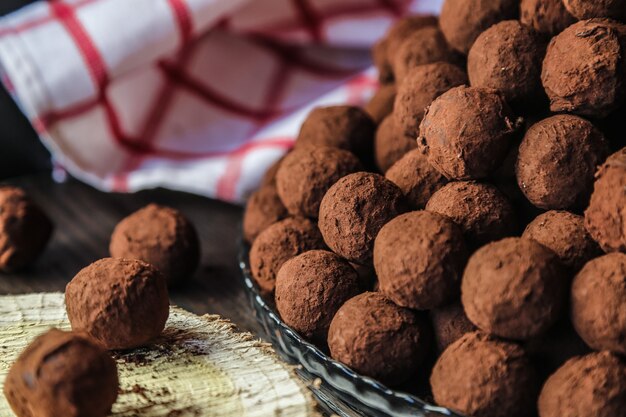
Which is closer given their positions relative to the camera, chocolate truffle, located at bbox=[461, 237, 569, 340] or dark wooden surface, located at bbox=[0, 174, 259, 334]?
chocolate truffle, located at bbox=[461, 237, 569, 340]

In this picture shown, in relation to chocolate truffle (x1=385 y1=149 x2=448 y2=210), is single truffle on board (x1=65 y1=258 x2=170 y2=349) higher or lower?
Result: lower

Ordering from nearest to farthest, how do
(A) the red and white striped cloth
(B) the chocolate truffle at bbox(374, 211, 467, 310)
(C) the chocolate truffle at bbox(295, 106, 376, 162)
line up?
(B) the chocolate truffle at bbox(374, 211, 467, 310) → (C) the chocolate truffle at bbox(295, 106, 376, 162) → (A) the red and white striped cloth

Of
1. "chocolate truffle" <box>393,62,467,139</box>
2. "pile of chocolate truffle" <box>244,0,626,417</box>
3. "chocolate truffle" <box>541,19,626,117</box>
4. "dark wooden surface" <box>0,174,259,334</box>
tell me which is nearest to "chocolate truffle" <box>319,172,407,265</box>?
"pile of chocolate truffle" <box>244,0,626,417</box>

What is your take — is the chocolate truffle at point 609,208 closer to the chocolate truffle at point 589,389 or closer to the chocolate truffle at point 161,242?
the chocolate truffle at point 589,389

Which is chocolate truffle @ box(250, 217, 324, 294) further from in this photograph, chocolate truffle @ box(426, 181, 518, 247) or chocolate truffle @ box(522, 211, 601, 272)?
chocolate truffle @ box(522, 211, 601, 272)

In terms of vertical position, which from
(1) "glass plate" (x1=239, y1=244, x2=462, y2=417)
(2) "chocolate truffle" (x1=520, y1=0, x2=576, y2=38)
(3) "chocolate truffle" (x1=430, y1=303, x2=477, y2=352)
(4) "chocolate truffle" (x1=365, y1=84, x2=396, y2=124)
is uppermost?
(2) "chocolate truffle" (x1=520, y1=0, x2=576, y2=38)

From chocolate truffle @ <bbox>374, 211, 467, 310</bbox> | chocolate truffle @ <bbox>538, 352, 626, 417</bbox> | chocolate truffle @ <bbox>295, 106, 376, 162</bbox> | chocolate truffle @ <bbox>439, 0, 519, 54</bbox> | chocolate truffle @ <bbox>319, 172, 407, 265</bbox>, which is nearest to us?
chocolate truffle @ <bbox>538, 352, 626, 417</bbox>

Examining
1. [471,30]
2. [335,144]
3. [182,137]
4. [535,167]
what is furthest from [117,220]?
[535,167]
